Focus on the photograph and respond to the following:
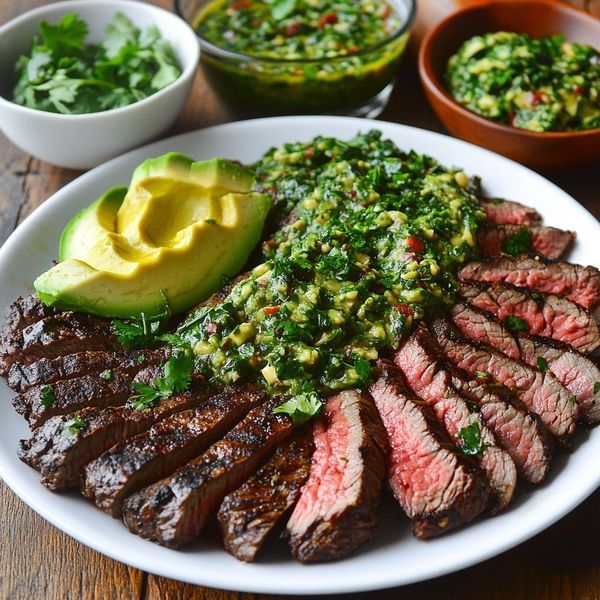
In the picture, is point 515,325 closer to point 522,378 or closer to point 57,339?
point 522,378

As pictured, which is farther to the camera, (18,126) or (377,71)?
(377,71)

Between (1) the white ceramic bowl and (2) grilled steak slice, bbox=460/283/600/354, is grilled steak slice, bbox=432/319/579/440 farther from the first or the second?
(1) the white ceramic bowl

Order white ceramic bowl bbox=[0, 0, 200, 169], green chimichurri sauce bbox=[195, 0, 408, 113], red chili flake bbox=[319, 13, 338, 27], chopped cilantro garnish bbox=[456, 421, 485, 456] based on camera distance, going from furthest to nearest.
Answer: red chili flake bbox=[319, 13, 338, 27] < green chimichurri sauce bbox=[195, 0, 408, 113] < white ceramic bowl bbox=[0, 0, 200, 169] < chopped cilantro garnish bbox=[456, 421, 485, 456]

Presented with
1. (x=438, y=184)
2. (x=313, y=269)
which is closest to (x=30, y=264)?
(x=313, y=269)

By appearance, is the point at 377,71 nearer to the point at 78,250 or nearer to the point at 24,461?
the point at 78,250

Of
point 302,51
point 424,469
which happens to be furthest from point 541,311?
point 302,51

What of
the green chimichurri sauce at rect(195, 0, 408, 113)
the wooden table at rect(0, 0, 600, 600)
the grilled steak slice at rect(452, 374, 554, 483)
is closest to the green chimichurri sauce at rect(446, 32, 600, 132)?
the green chimichurri sauce at rect(195, 0, 408, 113)

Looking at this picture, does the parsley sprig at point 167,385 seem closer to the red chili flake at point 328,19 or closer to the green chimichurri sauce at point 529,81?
the green chimichurri sauce at point 529,81
